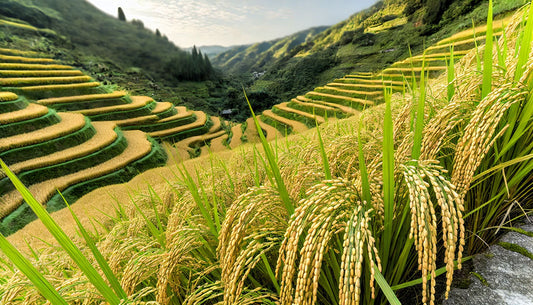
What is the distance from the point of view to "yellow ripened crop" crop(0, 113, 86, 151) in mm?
15711

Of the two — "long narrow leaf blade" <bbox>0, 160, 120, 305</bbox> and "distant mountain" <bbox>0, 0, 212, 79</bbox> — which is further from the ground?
"distant mountain" <bbox>0, 0, 212, 79</bbox>

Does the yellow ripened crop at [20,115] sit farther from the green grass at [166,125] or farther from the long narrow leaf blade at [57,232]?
the long narrow leaf blade at [57,232]

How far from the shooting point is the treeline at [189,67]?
8981 centimetres

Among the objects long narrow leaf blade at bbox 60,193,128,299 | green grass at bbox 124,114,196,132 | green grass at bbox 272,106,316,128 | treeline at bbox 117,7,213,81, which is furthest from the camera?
treeline at bbox 117,7,213,81

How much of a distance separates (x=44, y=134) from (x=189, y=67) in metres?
86.2

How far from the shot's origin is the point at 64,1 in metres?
124

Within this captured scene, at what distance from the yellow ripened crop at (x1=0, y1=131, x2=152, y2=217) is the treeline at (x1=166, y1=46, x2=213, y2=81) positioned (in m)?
77.0

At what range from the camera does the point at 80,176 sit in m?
15.8

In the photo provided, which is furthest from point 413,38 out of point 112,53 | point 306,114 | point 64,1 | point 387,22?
point 64,1

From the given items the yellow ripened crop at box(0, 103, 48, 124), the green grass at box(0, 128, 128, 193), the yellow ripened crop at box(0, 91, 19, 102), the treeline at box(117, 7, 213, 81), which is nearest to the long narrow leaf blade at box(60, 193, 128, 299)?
the green grass at box(0, 128, 128, 193)

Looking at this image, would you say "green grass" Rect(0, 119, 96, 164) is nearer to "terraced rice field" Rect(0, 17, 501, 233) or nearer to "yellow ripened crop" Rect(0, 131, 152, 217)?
"terraced rice field" Rect(0, 17, 501, 233)

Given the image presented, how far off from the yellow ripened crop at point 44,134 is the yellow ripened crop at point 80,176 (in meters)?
3.54

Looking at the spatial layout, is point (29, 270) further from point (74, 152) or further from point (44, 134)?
point (44, 134)

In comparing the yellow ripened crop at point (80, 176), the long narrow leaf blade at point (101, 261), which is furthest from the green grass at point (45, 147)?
the long narrow leaf blade at point (101, 261)
